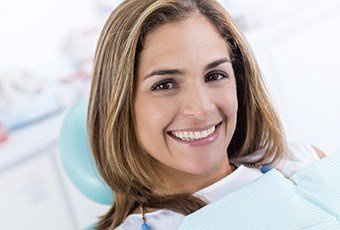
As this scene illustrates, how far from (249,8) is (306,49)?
307 mm

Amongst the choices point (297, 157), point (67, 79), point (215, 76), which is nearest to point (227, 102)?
point (215, 76)

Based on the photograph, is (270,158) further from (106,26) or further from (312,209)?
(106,26)

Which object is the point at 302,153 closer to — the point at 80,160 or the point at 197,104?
the point at 197,104

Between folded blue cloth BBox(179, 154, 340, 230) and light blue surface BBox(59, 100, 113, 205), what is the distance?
33 cm

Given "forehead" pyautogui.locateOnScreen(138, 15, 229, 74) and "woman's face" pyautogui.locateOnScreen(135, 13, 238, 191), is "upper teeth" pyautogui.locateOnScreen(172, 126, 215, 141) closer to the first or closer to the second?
"woman's face" pyautogui.locateOnScreen(135, 13, 238, 191)

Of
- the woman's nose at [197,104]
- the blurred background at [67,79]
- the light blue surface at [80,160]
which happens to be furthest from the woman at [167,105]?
the blurred background at [67,79]

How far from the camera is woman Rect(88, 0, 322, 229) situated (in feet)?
3.31

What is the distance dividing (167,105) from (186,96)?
39 mm

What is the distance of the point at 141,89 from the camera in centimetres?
103

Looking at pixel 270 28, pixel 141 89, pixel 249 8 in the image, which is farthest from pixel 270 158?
pixel 249 8

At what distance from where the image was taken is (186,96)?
1.01m

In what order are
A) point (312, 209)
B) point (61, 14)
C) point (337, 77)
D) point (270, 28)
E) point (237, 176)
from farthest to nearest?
point (337, 77), point (270, 28), point (61, 14), point (237, 176), point (312, 209)

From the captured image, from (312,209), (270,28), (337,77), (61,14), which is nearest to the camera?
(312,209)

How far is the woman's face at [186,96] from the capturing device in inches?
39.5
